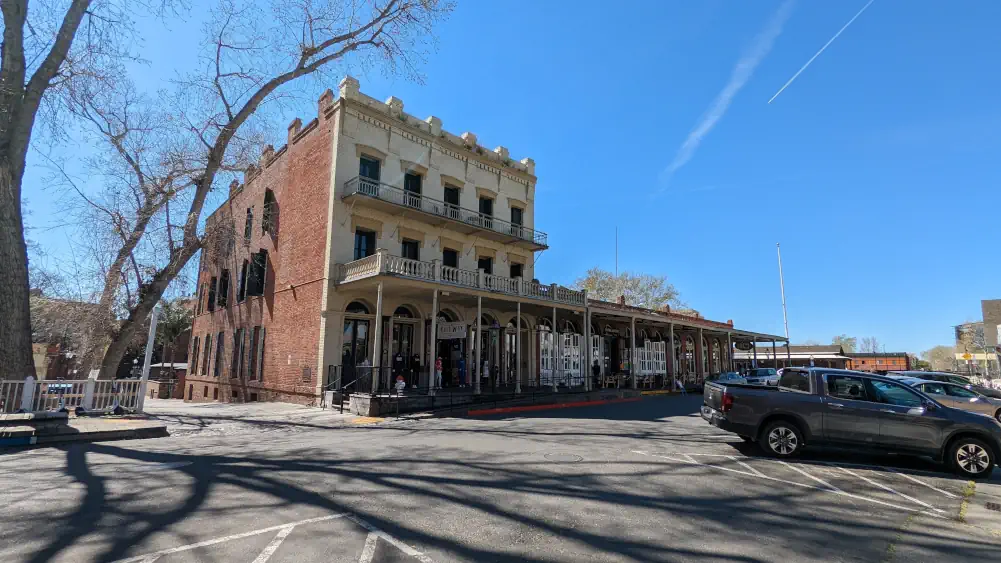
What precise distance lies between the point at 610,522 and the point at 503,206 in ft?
68.0

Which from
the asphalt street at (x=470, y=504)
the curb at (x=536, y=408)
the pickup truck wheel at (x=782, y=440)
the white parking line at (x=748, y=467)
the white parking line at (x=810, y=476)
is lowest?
the curb at (x=536, y=408)

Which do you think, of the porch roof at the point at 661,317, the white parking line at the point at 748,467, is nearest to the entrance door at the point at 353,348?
the porch roof at the point at 661,317

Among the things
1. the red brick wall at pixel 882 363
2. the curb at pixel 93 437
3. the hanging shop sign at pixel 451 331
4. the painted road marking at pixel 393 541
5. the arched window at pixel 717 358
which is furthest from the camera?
the red brick wall at pixel 882 363

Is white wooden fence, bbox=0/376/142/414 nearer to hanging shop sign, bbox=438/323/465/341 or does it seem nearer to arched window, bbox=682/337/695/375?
hanging shop sign, bbox=438/323/465/341

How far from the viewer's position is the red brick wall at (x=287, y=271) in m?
18.7

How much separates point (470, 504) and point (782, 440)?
242 inches

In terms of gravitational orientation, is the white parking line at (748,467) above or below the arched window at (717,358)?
below

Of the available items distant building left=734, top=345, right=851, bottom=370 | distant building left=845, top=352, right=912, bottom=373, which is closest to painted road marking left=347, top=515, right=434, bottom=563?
distant building left=734, top=345, right=851, bottom=370

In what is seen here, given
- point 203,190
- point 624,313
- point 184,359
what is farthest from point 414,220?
point 184,359

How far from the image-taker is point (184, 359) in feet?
151

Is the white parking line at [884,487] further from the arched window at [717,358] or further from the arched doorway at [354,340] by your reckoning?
the arched window at [717,358]

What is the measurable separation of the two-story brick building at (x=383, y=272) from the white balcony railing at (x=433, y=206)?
0.22 ft

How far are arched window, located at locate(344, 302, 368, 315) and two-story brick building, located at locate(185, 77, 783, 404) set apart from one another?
4 cm

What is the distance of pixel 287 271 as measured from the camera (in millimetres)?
21078
